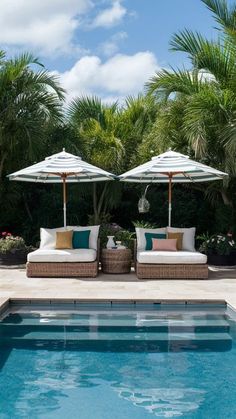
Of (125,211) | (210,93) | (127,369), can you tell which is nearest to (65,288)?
(127,369)

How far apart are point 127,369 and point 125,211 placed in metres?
10.3

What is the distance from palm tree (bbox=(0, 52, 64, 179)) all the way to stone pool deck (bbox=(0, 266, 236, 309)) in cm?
334

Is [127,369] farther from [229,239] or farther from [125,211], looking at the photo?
[125,211]

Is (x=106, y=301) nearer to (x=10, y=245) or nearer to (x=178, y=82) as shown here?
(x=10, y=245)

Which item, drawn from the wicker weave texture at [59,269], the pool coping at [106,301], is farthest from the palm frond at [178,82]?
the pool coping at [106,301]

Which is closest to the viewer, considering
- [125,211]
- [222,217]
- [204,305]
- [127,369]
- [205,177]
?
[127,369]

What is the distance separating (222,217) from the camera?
12977mm

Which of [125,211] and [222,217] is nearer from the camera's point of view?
[222,217]

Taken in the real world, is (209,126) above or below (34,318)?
above

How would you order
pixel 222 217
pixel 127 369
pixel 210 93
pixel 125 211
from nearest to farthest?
pixel 127 369, pixel 210 93, pixel 222 217, pixel 125 211

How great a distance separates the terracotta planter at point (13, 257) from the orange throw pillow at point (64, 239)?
1.42 meters

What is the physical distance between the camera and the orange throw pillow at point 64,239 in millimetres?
10852

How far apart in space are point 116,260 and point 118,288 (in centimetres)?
181

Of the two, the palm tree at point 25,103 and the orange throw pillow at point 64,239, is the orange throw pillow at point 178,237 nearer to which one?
the orange throw pillow at point 64,239
